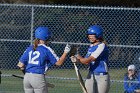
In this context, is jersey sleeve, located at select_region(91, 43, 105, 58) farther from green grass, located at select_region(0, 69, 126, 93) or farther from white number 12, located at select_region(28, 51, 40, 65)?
green grass, located at select_region(0, 69, 126, 93)

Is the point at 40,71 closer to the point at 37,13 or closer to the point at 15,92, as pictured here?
the point at 15,92

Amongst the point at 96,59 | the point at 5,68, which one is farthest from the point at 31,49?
the point at 5,68

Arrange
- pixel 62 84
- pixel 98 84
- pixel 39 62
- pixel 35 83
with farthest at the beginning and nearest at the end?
pixel 62 84 → pixel 98 84 → pixel 39 62 → pixel 35 83

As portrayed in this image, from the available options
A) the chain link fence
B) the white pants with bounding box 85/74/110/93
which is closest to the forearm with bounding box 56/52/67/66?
the white pants with bounding box 85/74/110/93

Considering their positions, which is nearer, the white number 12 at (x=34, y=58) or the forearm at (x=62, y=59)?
the forearm at (x=62, y=59)

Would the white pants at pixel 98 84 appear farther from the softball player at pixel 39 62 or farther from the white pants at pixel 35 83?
the white pants at pixel 35 83

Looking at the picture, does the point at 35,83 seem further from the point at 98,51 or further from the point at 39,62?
the point at 98,51

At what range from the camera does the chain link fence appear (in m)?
16.6

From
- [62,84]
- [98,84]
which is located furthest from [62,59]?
[62,84]

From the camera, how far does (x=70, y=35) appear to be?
56.9 ft

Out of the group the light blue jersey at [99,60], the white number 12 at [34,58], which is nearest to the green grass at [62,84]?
the white number 12 at [34,58]

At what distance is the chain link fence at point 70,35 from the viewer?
16.6 metres

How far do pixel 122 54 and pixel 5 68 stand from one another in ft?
10.7

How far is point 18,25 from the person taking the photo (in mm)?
17734
